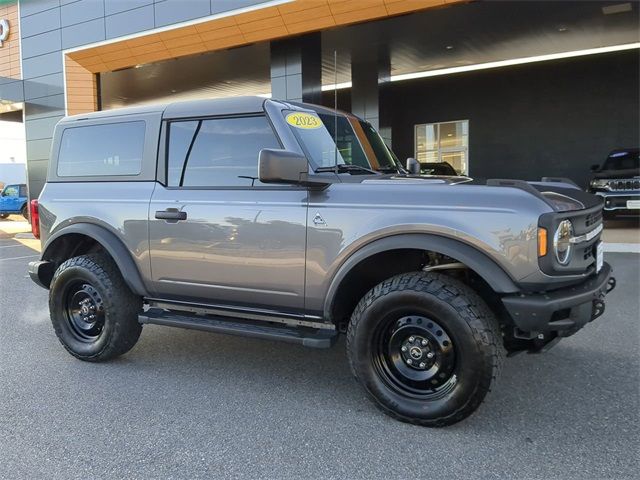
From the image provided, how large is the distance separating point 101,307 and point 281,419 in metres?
1.92

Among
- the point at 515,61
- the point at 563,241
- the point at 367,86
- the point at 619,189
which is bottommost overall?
the point at 563,241

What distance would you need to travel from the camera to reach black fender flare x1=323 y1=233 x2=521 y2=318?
2.98 metres

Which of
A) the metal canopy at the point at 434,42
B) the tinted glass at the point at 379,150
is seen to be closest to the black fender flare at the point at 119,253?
the tinted glass at the point at 379,150

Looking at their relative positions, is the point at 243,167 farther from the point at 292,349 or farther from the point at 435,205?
the point at 292,349

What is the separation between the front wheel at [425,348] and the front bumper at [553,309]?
0.20m

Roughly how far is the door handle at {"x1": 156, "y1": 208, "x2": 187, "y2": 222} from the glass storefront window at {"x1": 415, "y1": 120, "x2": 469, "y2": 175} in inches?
677

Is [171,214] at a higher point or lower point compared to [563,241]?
higher

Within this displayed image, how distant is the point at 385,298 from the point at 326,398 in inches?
36.3

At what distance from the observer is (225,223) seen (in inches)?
146

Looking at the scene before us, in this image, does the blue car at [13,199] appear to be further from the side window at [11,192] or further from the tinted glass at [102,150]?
the tinted glass at [102,150]

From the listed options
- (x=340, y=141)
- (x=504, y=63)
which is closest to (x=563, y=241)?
(x=340, y=141)

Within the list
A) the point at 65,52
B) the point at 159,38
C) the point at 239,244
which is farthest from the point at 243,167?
the point at 65,52

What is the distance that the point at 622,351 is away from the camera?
4504 millimetres

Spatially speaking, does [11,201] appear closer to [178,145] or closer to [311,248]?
[178,145]
